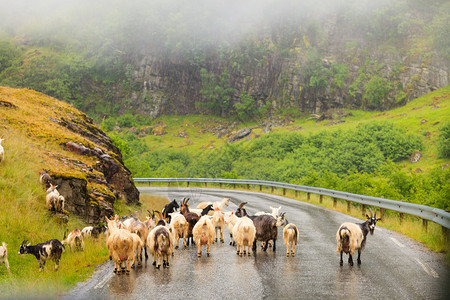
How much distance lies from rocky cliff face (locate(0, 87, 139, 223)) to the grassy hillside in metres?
0.06

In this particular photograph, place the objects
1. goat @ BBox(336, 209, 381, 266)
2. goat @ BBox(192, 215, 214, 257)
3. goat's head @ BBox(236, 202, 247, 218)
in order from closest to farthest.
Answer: goat @ BBox(336, 209, 381, 266), goat @ BBox(192, 215, 214, 257), goat's head @ BBox(236, 202, 247, 218)

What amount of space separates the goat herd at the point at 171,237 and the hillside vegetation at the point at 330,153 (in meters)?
14.8

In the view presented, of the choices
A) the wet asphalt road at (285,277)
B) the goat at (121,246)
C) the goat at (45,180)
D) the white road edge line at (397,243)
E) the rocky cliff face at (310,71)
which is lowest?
the white road edge line at (397,243)

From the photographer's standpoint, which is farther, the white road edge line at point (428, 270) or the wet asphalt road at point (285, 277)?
the white road edge line at point (428, 270)

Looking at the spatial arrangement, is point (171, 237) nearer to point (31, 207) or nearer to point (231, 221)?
point (231, 221)

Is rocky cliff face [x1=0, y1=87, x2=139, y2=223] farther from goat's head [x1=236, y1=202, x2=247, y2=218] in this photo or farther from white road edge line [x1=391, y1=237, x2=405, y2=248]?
white road edge line [x1=391, y1=237, x2=405, y2=248]

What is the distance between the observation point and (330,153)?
61.0 m

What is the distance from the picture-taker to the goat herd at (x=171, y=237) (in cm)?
839

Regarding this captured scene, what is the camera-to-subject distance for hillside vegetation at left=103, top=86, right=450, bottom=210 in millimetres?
35531

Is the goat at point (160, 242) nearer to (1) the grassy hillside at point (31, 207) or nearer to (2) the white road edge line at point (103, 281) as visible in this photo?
Answer: (2) the white road edge line at point (103, 281)

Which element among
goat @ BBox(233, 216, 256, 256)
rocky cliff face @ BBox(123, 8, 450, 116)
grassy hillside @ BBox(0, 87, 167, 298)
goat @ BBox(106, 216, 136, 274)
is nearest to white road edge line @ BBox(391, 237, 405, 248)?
goat @ BBox(233, 216, 256, 256)

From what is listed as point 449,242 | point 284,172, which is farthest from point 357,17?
point 449,242

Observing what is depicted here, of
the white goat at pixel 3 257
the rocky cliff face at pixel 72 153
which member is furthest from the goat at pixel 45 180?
the white goat at pixel 3 257

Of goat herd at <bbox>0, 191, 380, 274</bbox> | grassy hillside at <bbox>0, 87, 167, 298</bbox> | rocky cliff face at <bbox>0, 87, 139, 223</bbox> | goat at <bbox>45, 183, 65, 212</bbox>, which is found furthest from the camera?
rocky cliff face at <bbox>0, 87, 139, 223</bbox>
